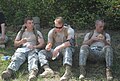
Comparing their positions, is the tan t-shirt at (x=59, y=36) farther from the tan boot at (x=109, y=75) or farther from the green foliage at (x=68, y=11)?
the green foliage at (x=68, y=11)

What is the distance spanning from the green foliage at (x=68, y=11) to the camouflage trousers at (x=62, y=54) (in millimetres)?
2310

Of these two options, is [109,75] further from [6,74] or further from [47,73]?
[6,74]

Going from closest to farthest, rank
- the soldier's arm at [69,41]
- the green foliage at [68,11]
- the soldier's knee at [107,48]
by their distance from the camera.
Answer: the soldier's knee at [107,48], the soldier's arm at [69,41], the green foliage at [68,11]

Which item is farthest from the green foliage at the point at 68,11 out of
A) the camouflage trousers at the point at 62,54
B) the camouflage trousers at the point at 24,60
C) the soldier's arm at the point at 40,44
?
the camouflage trousers at the point at 24,60

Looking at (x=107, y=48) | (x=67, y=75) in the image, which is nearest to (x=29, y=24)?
(x=67, y=75)

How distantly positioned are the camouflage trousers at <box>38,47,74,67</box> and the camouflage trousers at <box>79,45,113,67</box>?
26 centimetres

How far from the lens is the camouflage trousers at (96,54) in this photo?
8.19m

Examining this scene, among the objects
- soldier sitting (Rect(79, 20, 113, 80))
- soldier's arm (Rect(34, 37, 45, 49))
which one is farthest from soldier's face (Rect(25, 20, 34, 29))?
soldier sitting (Rect(79, 20, 113, 80))

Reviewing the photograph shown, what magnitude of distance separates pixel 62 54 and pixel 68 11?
2.65 metres

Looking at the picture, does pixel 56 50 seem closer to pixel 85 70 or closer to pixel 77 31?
pixel 85 70

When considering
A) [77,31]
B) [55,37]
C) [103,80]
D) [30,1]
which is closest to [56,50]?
[55,37]

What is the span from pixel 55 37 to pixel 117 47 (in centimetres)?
183

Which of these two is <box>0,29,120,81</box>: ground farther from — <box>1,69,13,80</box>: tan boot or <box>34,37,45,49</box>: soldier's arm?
<box>34,37,45,49</box>: soldier's arm

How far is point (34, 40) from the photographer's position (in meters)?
9.12
